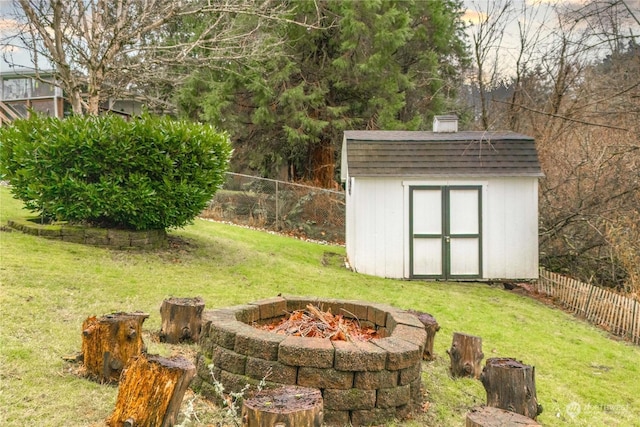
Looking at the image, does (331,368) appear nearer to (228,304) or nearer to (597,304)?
(228,304)

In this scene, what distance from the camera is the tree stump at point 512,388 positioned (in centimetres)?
429

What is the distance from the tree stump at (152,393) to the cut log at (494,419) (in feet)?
5.93

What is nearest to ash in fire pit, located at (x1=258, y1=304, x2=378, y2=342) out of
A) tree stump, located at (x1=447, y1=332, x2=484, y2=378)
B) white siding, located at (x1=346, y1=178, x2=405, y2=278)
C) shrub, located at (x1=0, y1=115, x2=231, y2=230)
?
tree stump, located at (x1=447, y1=332, x2=484, y2=378)

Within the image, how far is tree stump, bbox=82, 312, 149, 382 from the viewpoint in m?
4.37

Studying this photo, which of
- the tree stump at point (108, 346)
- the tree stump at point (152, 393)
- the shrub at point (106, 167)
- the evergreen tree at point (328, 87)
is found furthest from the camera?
the evergreen tree at point (328, 87)

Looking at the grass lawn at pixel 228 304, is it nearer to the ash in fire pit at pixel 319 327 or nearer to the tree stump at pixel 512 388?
the tree stump at pixel 512 388

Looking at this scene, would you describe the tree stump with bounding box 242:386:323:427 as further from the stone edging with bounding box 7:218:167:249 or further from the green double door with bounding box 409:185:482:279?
the green double door with bounding box 409:185:482:279

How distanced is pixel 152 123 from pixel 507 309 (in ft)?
23.9

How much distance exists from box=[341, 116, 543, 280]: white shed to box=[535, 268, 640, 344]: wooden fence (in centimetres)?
72

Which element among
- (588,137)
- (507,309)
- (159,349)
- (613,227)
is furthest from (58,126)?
(588,137)

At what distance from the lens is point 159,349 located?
5195mm

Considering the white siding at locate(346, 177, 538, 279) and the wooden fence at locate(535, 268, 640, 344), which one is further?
the white siding at locate(346, 177, 538, 279)

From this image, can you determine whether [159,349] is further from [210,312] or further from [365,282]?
[365,282]
